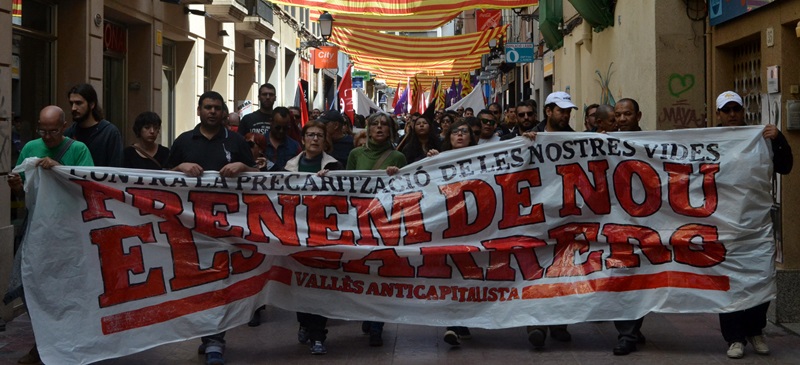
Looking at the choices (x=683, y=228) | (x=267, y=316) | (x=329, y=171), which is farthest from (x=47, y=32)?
(x=683, y=228)

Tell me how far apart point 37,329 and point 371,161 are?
2.69 meters

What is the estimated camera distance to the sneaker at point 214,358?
22.3ft

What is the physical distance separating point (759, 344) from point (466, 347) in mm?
1981

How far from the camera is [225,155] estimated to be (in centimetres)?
737

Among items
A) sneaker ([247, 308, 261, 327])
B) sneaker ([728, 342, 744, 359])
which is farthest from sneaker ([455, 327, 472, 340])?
sneaker ([728, 342, 744, 359])

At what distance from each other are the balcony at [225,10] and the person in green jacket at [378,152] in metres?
11.1

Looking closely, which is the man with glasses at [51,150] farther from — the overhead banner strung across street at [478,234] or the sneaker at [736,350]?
the sneaker at [736,350]

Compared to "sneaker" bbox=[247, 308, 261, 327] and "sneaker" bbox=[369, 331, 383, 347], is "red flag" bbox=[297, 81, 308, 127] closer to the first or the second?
"sneaker" bbox=[247, 308, 261, 327]

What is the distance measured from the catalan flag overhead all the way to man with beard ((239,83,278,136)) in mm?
4285

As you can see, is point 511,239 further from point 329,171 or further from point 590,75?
point 590,75

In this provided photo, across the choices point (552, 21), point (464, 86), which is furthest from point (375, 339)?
point (464, 86)

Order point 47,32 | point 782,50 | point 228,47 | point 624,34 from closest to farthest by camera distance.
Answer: point 782,50 → point 47,32 → point 624,34 → point 228,47

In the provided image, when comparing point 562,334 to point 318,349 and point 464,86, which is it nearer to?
point 318,349

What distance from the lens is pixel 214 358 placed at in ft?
22.4
